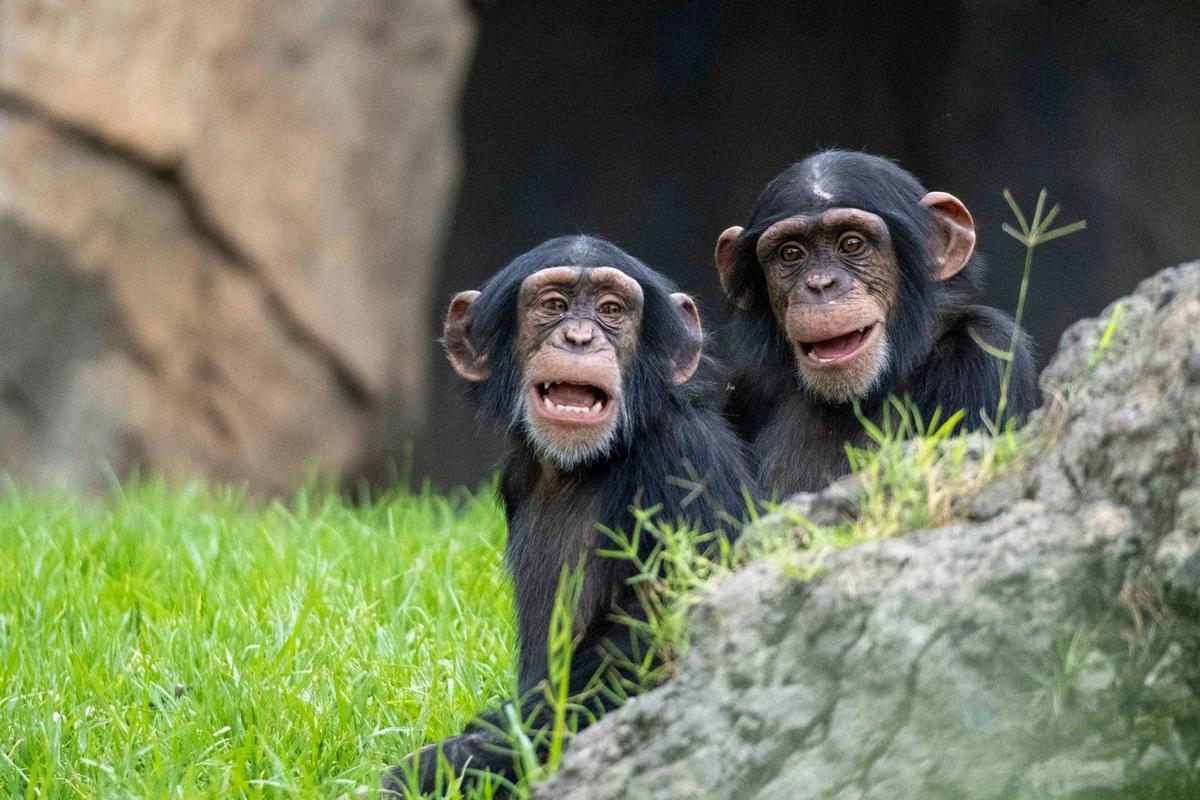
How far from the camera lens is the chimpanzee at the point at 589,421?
443 centimetres

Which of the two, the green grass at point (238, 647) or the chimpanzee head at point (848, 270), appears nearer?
the green grass at point (238, 647)

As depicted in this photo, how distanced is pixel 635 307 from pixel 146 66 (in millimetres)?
7105

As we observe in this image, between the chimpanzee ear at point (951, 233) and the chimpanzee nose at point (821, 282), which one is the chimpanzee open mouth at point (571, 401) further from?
the chimpanzee ear at point (951, 233)

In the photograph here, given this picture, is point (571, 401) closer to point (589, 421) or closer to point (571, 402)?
point (571, 402)

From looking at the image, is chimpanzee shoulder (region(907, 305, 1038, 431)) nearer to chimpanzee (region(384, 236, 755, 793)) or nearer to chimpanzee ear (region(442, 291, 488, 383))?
chimpanzee (region(384, 236, 755, 793))

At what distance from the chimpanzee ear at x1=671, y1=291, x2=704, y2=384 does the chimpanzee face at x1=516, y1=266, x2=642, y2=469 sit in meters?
0.17

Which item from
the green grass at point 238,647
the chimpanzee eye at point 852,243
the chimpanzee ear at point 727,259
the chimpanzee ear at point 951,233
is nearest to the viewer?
the green grass at point 238,647

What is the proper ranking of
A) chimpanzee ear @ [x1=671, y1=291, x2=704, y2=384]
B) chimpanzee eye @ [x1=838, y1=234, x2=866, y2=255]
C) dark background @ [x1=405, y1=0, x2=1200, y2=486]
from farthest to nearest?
dark background @ [x1=405, y1=0, x2=1200, y2=486] → chimpanzee eye @ [x1=838, y1=234, x2=866, y2=255] → chimpanzee ear @ [x1=671, y1=291, x2=704, y2=384]

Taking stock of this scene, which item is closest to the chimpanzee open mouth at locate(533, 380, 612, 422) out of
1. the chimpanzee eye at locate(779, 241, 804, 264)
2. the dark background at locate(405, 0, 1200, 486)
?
the chimpanzee eye at locate(779, 241, 804, 264)

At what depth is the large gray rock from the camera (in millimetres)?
2717

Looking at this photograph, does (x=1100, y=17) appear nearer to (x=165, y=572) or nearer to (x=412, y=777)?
(x=165, y=572)

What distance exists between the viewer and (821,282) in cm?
507

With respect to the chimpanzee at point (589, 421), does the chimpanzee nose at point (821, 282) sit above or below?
above

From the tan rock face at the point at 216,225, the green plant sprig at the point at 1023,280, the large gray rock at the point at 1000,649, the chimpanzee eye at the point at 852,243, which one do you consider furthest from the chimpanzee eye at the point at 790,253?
the tan rock face at the point at 216,225
